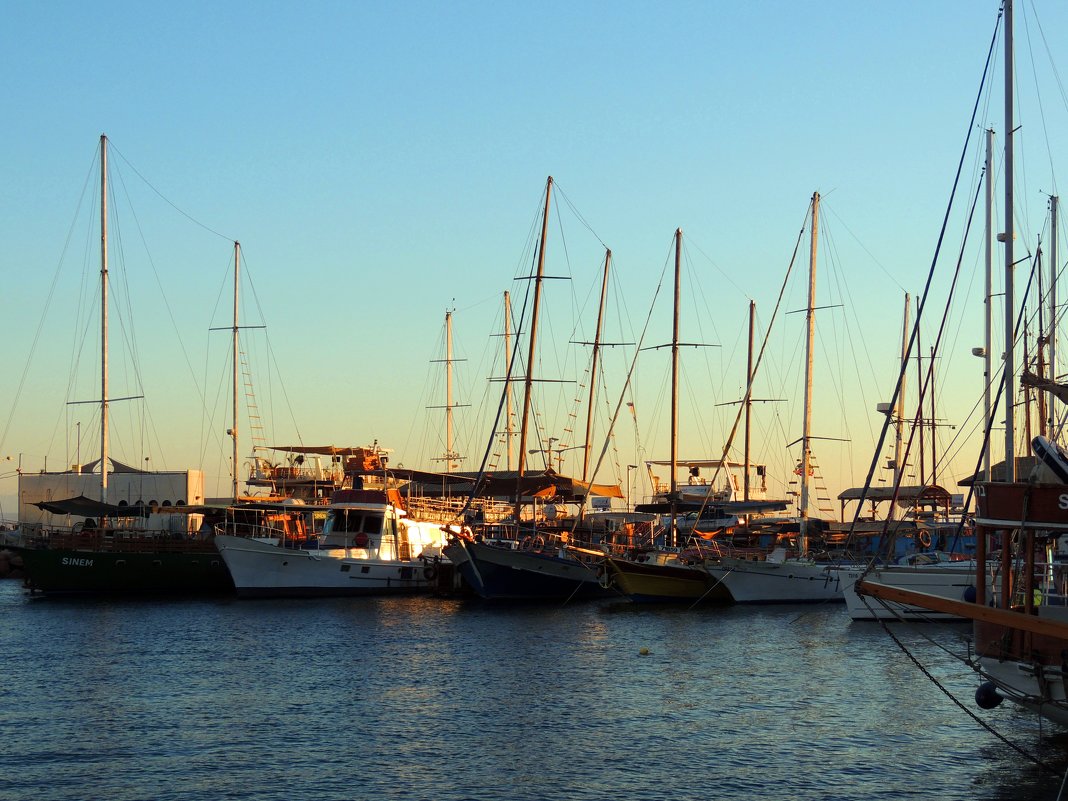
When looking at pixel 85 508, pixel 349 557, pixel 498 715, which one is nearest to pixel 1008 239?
pixel 498 715

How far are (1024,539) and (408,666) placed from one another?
18.2 meters

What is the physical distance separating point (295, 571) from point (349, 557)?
8.64 feet

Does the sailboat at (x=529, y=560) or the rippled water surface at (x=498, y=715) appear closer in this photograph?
the rippled water surface at (x=498, y=715)

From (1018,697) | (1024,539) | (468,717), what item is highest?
(1024,539)

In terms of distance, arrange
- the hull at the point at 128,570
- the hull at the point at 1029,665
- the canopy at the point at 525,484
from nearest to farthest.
→ the hull at the point at 1029,665 < the hull at the point at 128,570 < the canopy at the point at 525,484

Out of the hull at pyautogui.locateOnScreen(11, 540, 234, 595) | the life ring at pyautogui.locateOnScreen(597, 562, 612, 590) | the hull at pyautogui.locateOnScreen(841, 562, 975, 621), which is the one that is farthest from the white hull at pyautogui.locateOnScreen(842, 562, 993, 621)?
the hull at pyautogui.locateOnScreen(11, 540, 234, 595)

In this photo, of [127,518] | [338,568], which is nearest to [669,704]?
[338,568]

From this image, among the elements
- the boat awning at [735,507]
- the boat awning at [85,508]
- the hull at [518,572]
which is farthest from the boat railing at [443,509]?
the boat awning at [85,508]

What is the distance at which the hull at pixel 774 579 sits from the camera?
50781 millimetres

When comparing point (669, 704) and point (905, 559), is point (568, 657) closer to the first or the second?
point (669, 704)

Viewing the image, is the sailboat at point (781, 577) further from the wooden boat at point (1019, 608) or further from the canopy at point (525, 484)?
the wooden boat at point (1019, 608)

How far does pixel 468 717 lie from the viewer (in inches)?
1030

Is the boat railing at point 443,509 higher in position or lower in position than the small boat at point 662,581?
higher

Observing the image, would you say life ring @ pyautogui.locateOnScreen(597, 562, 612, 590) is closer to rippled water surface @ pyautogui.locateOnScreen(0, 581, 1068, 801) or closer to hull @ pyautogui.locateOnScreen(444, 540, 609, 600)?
hull @ pyautogui.locateOnScreen(444, 540, 609, 600)
